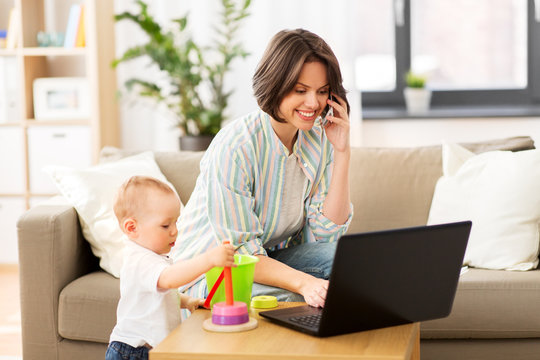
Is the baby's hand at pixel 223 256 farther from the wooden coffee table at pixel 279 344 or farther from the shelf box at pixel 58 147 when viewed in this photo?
the shelf box at pixel 58 147

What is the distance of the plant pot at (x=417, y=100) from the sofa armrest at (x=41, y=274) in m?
2.33

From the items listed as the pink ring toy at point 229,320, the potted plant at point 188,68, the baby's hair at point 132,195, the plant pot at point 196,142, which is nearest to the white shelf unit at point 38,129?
the potted plant at point 188,68

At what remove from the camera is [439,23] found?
14.4 feet

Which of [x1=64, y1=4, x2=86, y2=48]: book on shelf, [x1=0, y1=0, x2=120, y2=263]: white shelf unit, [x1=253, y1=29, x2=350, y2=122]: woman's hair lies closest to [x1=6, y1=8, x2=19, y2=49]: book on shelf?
[x1=0, y1=0, x2=120, y2=263]: white shelf unit

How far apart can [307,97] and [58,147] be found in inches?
99.0

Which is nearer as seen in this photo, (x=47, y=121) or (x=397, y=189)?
(x=397, y=189)

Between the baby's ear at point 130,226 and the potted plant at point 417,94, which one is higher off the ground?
the potted plant at point 417,94

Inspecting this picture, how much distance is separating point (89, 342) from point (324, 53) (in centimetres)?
114

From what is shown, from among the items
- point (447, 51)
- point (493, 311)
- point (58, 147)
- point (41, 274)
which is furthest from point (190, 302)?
point (447, 51)

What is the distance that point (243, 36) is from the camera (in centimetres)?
422

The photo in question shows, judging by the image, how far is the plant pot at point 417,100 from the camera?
420 centimetres

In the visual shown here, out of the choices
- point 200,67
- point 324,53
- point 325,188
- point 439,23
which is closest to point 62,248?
point 325,188

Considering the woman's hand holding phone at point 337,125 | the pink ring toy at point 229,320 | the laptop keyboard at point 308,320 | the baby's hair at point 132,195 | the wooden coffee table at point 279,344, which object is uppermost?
the woman's hand holding phone at point 337,125

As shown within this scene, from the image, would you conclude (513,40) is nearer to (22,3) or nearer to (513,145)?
(513,145)
